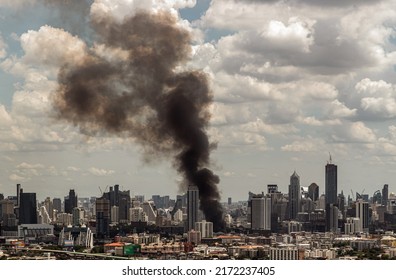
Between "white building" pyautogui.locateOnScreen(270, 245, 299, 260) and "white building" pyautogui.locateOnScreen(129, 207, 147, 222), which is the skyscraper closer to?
"white building" pyautogui.locateOnScreen(129, 207, 147, 222)

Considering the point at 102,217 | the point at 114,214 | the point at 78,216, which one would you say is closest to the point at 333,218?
the point at 114,214

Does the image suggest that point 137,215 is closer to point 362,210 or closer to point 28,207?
point 28,207

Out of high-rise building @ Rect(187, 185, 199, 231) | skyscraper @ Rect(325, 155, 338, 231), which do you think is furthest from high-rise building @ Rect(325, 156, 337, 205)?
high-rise building @ Rect(187, 185, 199, 231)

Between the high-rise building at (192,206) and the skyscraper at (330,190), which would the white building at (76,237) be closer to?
the high-rise building at (192,206)

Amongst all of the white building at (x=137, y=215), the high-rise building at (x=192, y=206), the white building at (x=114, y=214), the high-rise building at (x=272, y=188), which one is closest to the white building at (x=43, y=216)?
the white building at (x=114, y=214)

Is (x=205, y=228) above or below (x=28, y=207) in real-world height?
below
